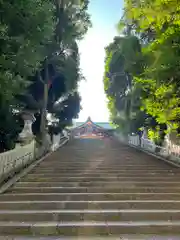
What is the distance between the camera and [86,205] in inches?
255

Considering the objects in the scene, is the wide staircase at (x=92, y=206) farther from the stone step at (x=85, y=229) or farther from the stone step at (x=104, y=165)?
the stone step at (x=104, y=165)

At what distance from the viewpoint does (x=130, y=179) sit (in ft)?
29.5

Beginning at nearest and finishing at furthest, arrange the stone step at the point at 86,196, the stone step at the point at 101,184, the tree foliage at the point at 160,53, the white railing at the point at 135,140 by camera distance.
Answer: the tree foliage at the point at 160,53 < the stone step at the point at 86,196 < the stone step at the point at 101,184 < the white railing at the point at 135,140

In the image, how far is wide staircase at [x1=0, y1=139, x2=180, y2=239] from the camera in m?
5.25

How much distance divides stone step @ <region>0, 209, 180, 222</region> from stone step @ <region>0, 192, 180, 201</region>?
3.18ft

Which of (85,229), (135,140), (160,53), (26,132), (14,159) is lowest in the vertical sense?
(85,229)

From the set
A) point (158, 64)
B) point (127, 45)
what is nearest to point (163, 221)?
point (158, 64)

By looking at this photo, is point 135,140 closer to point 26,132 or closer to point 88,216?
point 26,132

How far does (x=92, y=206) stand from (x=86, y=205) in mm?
145

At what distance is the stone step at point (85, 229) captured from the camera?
5211mm

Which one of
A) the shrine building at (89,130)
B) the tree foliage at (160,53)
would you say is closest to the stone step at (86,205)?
the tree foliage at (160,53)

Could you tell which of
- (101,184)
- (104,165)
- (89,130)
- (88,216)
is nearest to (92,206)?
(88,216)


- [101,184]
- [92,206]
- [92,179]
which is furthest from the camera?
[92,179]

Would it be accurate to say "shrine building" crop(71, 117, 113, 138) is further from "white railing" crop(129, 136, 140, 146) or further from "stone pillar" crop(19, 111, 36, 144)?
"stone pillar" crop(19, 111, 36, 144)
